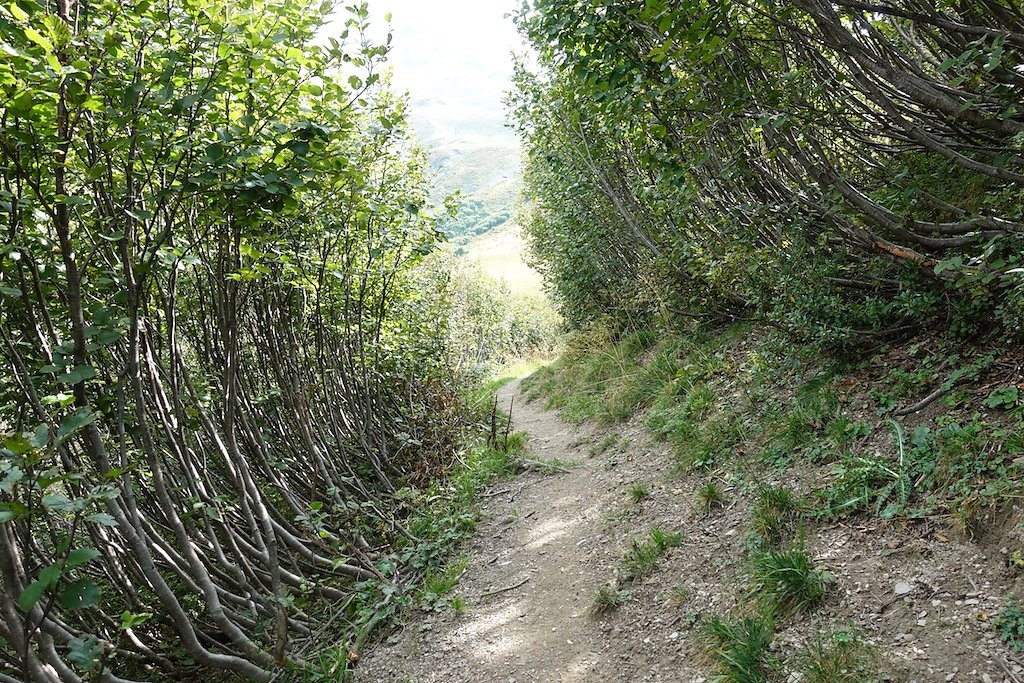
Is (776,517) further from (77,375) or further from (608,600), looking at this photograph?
(77,375)

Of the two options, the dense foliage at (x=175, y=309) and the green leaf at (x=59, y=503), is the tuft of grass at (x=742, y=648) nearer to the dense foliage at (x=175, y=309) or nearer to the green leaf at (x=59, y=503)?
the dense foliage at (x=175, y=309)

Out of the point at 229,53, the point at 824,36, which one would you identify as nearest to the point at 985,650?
the point at 824,36

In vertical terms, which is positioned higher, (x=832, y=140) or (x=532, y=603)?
(x=832, y=140)

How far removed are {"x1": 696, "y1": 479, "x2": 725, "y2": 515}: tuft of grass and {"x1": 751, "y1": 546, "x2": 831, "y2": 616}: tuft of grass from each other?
946 millimetres

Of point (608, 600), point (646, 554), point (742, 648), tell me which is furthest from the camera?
point (646, 554)

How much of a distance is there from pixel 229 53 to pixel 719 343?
6.04 m

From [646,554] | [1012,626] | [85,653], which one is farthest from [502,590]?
[1012,626]

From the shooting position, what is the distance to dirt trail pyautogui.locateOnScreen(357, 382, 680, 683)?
3629mm

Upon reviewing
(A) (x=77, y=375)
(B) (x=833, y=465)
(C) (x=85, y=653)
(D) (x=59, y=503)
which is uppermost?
(A) (x=77, y=375)

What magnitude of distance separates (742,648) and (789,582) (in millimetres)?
501

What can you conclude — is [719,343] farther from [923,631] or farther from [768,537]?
[923,631]

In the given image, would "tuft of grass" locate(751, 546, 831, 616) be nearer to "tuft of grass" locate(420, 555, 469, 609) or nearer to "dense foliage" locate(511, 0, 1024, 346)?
"dense foliage" locate(511, 0, 1024, 346)

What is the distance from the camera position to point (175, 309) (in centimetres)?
431

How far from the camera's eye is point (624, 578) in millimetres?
4023
